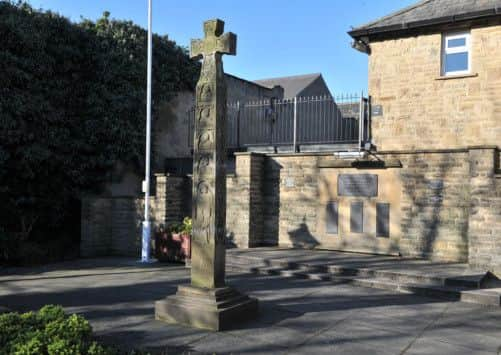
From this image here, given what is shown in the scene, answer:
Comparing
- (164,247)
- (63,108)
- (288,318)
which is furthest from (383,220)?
(63,108)

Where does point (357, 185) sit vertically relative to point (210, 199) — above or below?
above

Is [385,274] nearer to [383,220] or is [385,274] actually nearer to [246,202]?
[383,220]

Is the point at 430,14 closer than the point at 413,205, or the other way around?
the point at 413,205

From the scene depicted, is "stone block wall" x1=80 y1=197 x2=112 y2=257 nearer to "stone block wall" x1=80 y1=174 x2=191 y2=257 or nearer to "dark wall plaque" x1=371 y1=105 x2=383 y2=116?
"stone block wall" x1=80 y1=174 x2=191 y2=257

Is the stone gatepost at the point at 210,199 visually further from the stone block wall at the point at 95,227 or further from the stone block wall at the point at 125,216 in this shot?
the stone block wall at the point at 95,227

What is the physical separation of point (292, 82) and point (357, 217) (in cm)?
2257

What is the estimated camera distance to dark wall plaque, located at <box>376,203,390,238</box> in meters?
10.8

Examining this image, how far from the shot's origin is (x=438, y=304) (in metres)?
7.38

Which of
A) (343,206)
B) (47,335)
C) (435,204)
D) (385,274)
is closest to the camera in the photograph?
(47,335)

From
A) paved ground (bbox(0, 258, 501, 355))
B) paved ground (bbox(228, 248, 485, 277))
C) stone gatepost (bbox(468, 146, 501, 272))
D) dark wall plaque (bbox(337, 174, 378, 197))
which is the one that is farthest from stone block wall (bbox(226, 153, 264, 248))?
stone gatepost (bbox(468, 146, 501, 272))

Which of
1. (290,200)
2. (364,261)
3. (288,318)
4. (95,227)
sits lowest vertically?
(288,318)

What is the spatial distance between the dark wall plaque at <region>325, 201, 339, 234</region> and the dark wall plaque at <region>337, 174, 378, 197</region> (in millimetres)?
349

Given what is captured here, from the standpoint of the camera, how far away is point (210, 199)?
20.6ft

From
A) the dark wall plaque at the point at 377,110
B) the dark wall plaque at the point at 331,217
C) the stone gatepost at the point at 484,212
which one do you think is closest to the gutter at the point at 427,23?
the dark wall plaque at the point at 377,110
